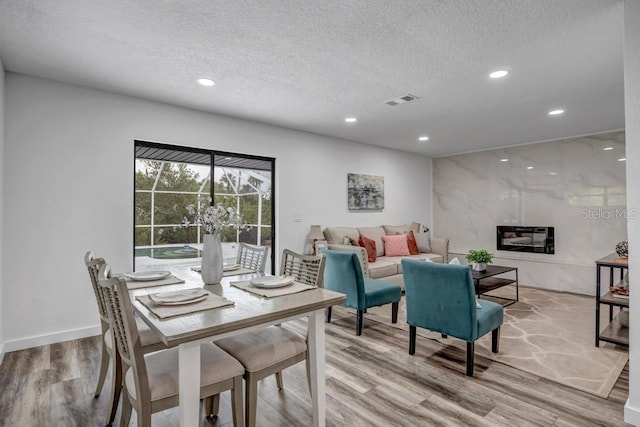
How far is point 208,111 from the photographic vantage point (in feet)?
13.9

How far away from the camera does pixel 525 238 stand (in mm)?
6090

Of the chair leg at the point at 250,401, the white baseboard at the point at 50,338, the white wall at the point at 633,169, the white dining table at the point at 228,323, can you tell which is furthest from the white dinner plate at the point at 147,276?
the white wall at the point at 633,169

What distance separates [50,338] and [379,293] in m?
3.28

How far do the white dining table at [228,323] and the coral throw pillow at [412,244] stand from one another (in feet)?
14.3

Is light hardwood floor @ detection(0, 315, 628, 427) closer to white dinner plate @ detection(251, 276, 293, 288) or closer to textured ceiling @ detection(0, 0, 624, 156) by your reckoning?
white dinner plate @ detection(251, 276, 293, 288)

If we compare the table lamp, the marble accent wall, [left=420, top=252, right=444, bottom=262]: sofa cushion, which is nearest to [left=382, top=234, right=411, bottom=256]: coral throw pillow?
[left=420, top=252, right=444, bottom=262]: sofa cushion

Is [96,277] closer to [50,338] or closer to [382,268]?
[50,338]

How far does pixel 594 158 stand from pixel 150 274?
6.46 meters

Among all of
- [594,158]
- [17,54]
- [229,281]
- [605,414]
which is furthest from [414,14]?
[594,158]

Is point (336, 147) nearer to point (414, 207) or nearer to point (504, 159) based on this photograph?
point (414, 207)

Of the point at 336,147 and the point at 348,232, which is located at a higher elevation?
the point at 336,147

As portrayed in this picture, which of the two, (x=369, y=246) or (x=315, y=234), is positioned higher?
(x=315, y=234)

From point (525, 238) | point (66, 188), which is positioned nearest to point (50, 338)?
point (66, 188)

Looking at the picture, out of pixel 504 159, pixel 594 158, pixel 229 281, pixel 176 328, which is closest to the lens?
pixel 176 328
